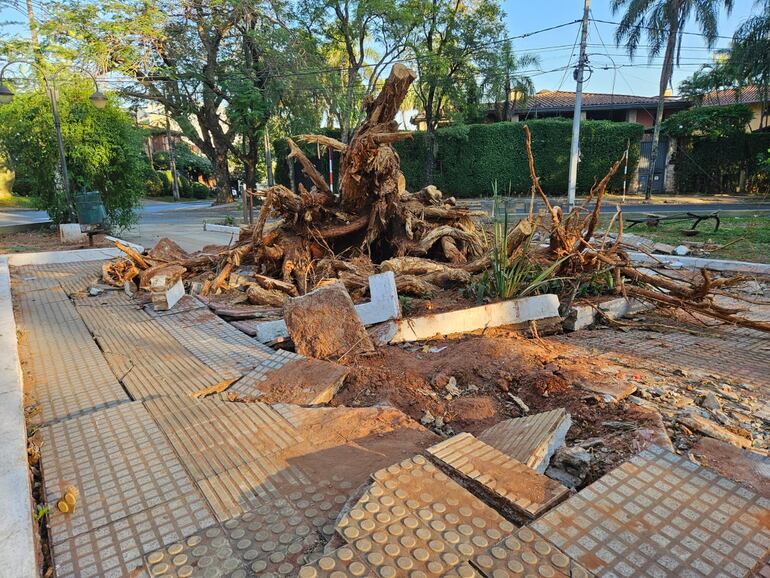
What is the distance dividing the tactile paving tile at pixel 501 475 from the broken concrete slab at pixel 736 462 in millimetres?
831

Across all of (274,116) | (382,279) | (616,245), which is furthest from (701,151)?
(382,279)

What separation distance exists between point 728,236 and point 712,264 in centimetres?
327

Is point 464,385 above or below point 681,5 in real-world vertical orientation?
below

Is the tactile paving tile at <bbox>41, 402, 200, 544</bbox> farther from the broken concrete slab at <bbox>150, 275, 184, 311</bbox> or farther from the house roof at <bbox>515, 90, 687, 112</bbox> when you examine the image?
the house roof at <bbox>515, 90, 687, 112</bbox>

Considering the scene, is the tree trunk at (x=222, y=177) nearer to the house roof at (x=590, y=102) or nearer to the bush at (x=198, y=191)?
the bush at (x=198, y=191)

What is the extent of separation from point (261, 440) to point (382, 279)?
2130 mm

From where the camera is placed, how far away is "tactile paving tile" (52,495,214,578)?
5.16 feet

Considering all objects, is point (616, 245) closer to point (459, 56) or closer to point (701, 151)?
point (459, 56)

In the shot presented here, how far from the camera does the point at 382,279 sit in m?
4.19

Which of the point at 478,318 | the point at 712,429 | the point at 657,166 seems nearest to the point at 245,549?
the point at 712,429

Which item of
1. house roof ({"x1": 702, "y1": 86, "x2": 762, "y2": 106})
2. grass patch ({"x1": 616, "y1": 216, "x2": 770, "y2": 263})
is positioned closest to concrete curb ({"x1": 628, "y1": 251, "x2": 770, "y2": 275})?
grass patch ({"x1": 616, "y1": 216, "x2": 770, "y2": 263})

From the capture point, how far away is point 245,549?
1.63 m

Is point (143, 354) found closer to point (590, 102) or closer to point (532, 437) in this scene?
point (532, 437)

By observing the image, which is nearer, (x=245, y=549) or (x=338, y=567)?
(x=338, y=567)
